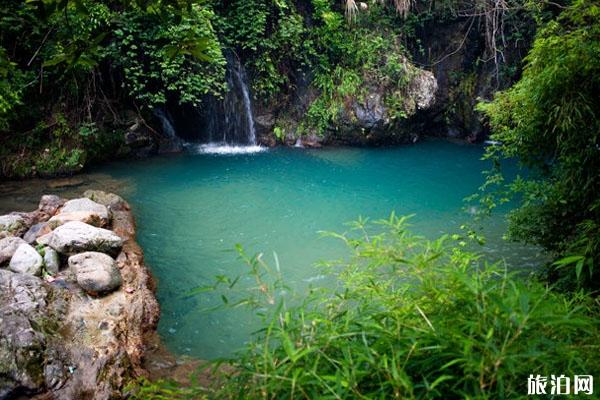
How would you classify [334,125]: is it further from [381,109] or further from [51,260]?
[51,260]

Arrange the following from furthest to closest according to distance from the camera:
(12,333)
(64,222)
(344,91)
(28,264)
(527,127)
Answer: (344,91) → (64,222) → (28,264) → (527,127) → (12,333)

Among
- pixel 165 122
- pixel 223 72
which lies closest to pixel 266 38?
pixel 223 72

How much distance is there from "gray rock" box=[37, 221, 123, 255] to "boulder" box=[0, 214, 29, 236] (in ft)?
2.51

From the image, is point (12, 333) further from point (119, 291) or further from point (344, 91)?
point (344, 91)

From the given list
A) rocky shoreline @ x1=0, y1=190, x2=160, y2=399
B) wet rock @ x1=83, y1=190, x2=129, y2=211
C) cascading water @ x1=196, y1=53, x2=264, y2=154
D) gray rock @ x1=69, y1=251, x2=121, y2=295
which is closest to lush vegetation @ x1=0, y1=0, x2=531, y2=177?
cascading water @ x1=196, y1=53, x2=264, y2=154

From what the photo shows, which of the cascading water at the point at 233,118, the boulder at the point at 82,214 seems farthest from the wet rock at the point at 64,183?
the cascading water at the point at 233,118

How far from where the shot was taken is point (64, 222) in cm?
555

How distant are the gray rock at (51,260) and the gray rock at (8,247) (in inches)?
11.7

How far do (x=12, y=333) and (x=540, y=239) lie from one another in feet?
14.8

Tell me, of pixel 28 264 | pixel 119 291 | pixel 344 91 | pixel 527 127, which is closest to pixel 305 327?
pixel 527 127

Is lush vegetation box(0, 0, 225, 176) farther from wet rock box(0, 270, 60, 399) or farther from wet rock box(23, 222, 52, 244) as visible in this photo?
wet rock box(0, 270, 60, 399)

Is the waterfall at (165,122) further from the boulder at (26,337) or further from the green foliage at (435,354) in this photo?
the green foliage at (435,354)

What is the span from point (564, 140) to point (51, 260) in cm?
499

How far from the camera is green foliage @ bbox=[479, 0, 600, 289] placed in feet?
10.7
